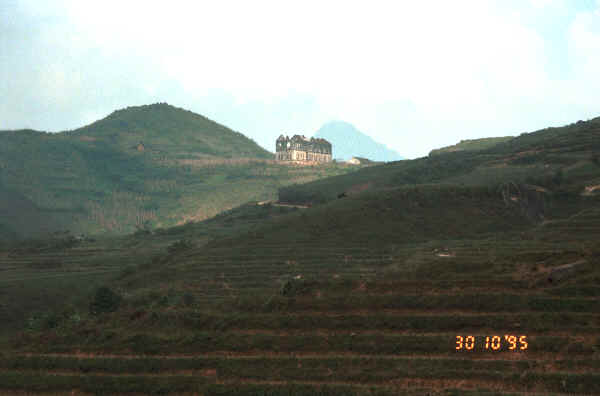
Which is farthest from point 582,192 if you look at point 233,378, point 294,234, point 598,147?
point 233,378

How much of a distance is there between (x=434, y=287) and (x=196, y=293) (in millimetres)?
27030

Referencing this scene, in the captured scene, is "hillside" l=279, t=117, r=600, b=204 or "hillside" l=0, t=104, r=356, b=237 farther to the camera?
"hillside" l=0, t=104, r=356, b=237

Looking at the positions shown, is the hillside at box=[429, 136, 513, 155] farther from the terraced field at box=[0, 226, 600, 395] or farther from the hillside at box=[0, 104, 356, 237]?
the terraced field at box=[0, 226, 600, 395]

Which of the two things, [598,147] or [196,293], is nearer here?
[196,293]

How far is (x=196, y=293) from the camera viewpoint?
2207 inches

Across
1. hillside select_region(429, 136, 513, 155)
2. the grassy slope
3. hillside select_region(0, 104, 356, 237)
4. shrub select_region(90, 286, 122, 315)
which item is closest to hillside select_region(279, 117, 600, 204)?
hillside select_region(429, 136, 513, 155)

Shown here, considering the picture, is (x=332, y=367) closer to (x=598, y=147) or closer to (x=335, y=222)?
(x=335, y=222)
